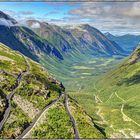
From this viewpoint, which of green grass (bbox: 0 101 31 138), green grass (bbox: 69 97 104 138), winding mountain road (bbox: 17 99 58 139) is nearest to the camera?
green grass (bbox: 0 101 31 138)

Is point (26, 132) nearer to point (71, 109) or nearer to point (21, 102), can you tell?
point (21, 102)

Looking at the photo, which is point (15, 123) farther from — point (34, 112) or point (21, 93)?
point (21, 93)

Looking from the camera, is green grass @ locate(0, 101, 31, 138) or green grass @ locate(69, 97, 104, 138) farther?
green grass @ locate(69, 97, 104, 138)

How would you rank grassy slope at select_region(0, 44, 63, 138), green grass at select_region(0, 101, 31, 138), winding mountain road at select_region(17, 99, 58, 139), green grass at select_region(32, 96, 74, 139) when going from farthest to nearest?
green grass at select_region(32, 96, 74, 139) < grassy slope at select_region(0, 44, 63, 138) < winding mountain road at select_region(17, 99, 58, 139) < green grass at select_region(0, 101, 31, 138)

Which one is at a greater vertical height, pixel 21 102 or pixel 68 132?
pixel 21 102

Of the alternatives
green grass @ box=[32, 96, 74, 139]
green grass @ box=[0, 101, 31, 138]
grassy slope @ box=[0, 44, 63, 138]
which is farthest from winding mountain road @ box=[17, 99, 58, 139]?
green grass @ box=[32, 96, 74, 139]

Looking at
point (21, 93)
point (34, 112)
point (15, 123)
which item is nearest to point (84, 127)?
point (34, 112)

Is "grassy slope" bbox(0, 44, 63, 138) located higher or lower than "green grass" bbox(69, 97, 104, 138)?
higher

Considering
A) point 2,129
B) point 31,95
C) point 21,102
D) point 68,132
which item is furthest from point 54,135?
point 31,95

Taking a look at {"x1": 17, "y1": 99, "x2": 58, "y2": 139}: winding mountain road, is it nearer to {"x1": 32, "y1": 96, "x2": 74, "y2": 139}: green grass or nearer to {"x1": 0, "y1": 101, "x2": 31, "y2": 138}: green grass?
{"x1": 0, "y1": 101, "x2": 31, "y2": 138}: green grass
